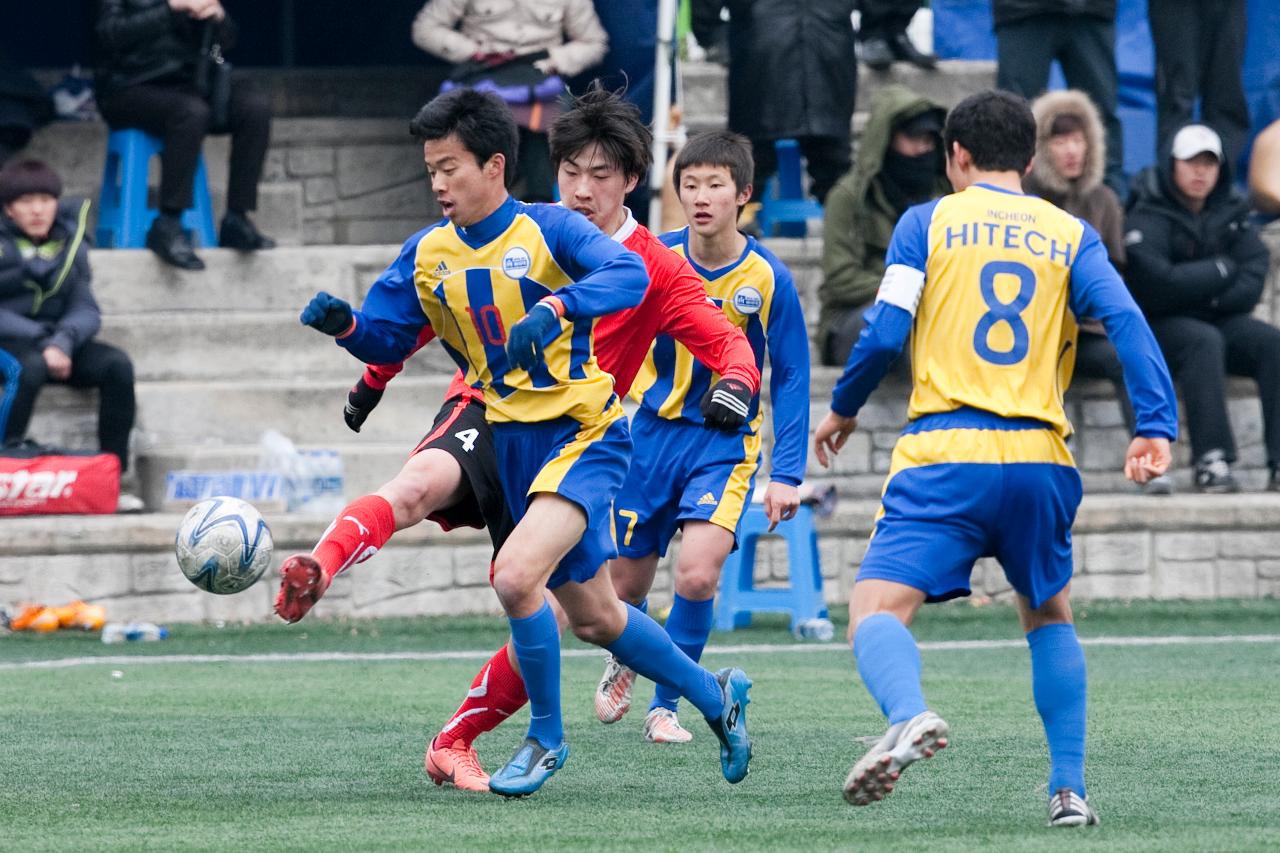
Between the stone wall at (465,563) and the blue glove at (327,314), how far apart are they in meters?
5.12

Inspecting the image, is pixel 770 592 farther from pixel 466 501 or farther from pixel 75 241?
pixel 466 501

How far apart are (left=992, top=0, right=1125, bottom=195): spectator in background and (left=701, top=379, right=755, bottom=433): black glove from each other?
6168 mm

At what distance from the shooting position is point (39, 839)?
4641 millimetres

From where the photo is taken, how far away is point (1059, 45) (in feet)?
39.1

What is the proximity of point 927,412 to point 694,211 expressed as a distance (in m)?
2.19

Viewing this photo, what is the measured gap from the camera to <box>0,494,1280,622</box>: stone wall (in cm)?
1034

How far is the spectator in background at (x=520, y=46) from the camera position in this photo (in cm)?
1205

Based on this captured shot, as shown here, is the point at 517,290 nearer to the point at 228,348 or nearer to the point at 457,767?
the point at 457,767

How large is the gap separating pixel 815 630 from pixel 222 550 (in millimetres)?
5177

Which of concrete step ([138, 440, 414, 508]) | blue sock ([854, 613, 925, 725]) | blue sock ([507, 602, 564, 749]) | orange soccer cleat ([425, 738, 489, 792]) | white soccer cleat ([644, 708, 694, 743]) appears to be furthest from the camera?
concrete step ([138, 440, 414, 508])

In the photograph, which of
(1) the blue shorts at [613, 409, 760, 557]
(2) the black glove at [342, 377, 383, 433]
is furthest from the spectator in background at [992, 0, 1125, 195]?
(2) the black glove at [342, 377, 383, 433]

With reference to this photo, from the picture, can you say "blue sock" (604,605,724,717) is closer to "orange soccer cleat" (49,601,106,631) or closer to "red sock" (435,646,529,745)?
"red sock" (435,646,529,745)

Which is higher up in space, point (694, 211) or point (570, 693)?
point (694, 211)

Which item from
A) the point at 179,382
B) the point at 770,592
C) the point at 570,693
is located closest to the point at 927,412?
the point at 570,693
